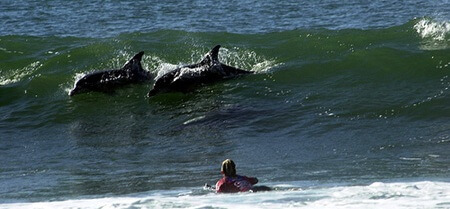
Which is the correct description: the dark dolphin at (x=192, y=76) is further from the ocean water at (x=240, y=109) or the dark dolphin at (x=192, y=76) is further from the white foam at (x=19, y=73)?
the white foam at (x=19, y=73)

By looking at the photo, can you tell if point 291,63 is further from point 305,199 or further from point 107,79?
point 305,199

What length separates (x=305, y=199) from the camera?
13.2 meters

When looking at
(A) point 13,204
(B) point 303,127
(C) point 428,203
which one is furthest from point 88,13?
(C) point 428,203

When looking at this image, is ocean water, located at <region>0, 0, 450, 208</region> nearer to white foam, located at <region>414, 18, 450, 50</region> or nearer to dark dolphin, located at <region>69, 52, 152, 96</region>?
white foam, located at <region>414, 18, 450, 50</region>

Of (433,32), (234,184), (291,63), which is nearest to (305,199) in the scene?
(234,184)

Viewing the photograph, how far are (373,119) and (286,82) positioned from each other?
364cm

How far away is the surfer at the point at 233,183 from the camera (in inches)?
561

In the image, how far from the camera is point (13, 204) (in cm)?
1444

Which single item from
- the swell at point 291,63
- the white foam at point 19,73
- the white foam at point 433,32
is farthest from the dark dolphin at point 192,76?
the white foam at point 433,32

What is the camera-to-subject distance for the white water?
12.7 metres

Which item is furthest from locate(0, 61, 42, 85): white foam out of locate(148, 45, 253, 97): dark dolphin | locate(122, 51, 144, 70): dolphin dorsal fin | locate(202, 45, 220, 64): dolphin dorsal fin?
locate(202, 45, 220, 64): dolphin dorsal fin

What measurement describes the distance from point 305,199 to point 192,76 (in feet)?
31.6

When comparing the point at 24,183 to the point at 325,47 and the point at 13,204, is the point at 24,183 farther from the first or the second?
the point at 325,47

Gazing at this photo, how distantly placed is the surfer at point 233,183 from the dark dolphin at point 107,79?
886 centimetres
